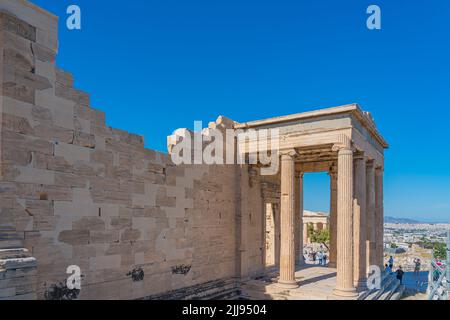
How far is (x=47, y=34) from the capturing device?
817cm

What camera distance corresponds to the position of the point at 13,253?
256 inches

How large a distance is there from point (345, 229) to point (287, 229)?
2212 millimetres

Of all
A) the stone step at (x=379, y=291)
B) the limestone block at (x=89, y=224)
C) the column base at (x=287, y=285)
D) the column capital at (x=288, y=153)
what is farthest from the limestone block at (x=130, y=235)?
the stone step at (x=379, y=291)

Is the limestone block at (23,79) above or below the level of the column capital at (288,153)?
above

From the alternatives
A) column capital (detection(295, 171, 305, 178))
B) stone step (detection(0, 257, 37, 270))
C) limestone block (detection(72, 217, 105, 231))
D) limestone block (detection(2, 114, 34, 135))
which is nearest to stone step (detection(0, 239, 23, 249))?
stone step (detection(0, 257, 37, 270))

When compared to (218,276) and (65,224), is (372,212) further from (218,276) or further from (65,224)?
(65,224)

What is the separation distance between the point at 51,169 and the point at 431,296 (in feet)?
41.7

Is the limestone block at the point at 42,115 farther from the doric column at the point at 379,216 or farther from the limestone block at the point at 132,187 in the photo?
the doric column at the point at 379,216

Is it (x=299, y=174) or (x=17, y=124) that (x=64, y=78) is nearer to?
(x=17, y=124)

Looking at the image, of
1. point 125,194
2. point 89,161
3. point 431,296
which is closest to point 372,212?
point 431,296

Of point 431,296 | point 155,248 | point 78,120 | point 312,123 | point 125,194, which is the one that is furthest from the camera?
point 312,123

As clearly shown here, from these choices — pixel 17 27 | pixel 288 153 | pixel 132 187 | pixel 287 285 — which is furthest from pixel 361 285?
pixel 17 27

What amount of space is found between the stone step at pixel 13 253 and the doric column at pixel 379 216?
15.3 m

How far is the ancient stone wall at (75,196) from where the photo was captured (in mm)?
7273
